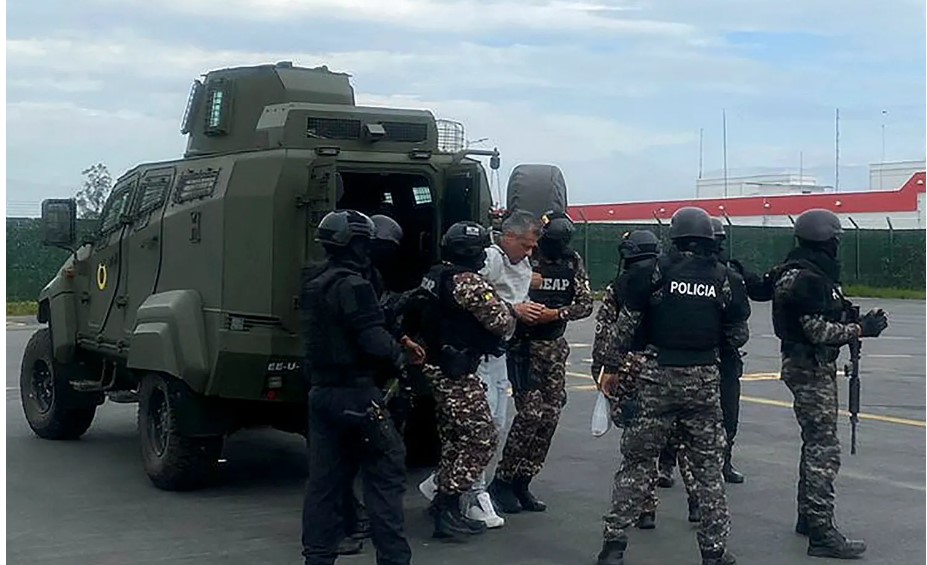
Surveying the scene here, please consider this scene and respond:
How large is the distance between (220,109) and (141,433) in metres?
2.36

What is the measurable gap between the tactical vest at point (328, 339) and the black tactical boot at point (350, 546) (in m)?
1.18

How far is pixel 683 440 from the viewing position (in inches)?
248

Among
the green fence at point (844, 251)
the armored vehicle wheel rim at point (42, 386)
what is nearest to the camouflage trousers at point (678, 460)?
the armored vehicle wheel rim at point (42, 386)

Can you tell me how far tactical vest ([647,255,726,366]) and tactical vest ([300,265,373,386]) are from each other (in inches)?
58.5

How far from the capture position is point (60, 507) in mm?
7812

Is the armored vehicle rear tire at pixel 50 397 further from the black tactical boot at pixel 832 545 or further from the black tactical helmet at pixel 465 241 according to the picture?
the black tactical boot at pixel 832 545

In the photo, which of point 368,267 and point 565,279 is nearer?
point 368,267

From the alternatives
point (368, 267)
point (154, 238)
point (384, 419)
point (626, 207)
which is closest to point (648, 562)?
point (384, 419)

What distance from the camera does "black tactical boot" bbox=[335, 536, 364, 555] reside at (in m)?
6.59

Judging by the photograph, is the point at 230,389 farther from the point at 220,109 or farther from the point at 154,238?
the point at 220,109

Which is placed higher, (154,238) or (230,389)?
(154,238)

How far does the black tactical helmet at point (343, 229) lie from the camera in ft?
19.1

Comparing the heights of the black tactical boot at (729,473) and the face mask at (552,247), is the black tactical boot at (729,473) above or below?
below

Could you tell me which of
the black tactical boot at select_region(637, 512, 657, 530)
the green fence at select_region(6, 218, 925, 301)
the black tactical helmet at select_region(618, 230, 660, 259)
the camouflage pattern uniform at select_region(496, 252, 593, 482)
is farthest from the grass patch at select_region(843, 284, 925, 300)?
the black tactical helmet at select_region(618, 230, 660, 259)
